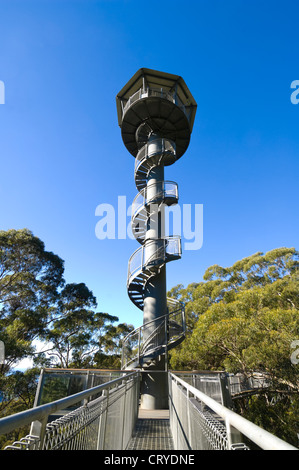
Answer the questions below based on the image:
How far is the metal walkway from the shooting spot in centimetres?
454

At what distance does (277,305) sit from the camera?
1242 centimetres

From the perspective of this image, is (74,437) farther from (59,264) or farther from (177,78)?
(59,264)

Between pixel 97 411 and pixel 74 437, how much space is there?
2.02ft

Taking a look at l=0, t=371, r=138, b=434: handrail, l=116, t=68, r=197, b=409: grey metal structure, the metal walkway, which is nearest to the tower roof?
l=116, t=68, r=197, b=409: grey metal structure

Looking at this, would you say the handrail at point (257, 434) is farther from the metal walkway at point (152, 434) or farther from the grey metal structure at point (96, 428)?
the metal walkway at point (152, 434)

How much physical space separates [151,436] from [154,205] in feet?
29.5

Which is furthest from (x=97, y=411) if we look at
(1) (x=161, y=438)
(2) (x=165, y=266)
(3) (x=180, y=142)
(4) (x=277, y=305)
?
(3) (x=180, y=142)

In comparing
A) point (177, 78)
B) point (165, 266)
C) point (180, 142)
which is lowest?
point (165, 266)

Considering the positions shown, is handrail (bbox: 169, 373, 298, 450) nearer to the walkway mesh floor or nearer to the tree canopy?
the walkway mesh floor

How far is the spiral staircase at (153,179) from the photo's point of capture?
9605mm

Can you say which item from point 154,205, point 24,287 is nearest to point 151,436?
point 154,205

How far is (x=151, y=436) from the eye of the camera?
5.16m

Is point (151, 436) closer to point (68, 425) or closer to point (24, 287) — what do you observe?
point (68, 425)

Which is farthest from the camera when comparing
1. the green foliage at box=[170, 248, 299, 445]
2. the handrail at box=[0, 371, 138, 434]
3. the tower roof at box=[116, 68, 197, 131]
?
the tower roof at box=[116, 68, 197, 131]
